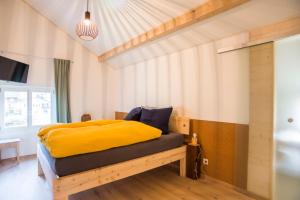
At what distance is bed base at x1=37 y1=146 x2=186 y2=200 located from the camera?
163cm

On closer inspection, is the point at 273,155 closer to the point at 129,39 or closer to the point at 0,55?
the point at 129,39

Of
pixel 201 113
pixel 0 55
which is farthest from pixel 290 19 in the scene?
pixel 0 55

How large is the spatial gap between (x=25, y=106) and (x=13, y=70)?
2.79ft

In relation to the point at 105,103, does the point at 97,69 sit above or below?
above

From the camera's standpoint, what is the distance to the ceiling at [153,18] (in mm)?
1888

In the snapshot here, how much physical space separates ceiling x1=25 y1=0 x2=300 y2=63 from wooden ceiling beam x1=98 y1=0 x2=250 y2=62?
7 cm

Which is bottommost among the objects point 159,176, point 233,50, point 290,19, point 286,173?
point 159,176

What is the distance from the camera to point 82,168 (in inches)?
69.6

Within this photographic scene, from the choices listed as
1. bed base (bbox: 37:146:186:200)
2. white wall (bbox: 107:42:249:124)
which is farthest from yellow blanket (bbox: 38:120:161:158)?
white wall (bbox: 107:42:249:124)

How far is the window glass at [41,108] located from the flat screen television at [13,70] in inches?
19.3

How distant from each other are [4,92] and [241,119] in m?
4.30

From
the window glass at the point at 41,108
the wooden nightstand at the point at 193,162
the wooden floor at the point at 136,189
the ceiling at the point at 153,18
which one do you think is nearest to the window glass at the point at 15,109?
the window glass at the point at 41,108

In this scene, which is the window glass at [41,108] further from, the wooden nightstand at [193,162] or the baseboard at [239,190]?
the baseboard at [239,190]

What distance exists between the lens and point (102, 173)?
1.89 meters
